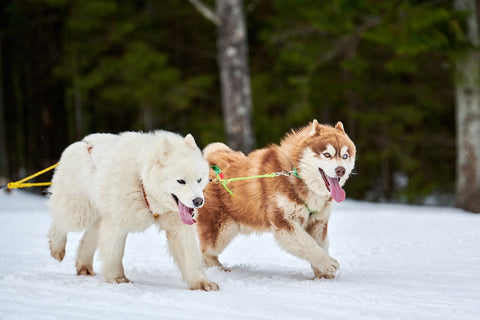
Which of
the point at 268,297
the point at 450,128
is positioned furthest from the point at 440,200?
the point at 268,297

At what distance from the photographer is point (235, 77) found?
11305 millimetres

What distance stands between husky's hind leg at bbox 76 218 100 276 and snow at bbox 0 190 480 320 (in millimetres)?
212

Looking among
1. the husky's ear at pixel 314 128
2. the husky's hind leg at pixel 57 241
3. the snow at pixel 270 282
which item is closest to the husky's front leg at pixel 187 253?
the snow at pixel 270 282

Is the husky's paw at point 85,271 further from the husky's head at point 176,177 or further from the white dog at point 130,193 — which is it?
the husky's head at point 176,177

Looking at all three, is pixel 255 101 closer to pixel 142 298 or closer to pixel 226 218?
pixel 226 218

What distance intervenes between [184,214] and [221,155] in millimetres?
1701

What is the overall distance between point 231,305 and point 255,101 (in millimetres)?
14306

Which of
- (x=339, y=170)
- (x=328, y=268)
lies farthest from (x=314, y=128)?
(x=328, y=268)

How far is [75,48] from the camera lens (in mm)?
17344

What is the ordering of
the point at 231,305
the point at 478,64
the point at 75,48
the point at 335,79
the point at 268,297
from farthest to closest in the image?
the point at 335,79 → the point at 75,48 → the point at 478,64 → the point at 268,297 → the point at 231,305

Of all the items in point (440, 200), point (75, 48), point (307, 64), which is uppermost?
point (75, 48)

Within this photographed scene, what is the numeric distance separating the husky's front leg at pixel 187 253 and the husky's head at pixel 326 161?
1166mm

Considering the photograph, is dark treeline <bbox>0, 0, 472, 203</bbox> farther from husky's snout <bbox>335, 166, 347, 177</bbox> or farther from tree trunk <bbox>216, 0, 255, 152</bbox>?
husky's snout <bbox>335, 166, 347, 177</bbox>

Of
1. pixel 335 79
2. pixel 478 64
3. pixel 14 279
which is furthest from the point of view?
pixel 335 79
